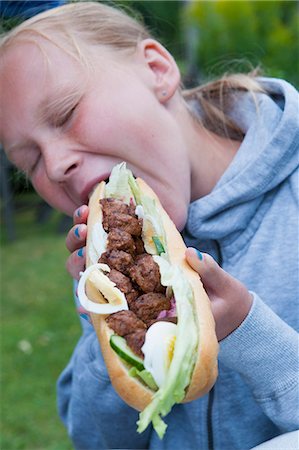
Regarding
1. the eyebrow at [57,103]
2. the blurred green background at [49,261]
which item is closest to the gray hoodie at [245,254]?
the eyebrow at [57,103]

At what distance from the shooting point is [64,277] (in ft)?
23.8

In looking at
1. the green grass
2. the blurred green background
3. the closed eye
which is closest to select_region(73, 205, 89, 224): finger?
the closed eye

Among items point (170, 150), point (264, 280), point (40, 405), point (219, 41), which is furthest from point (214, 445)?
point (219, 41)

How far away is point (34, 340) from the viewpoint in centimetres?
559

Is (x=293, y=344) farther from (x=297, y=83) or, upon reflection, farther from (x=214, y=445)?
(x=297, y=83)

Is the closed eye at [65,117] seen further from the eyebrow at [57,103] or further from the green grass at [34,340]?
the green grass at [34,340]

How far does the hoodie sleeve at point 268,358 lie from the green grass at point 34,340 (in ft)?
7.12

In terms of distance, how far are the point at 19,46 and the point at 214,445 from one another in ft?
5.54

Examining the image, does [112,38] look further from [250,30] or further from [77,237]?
[250,30]

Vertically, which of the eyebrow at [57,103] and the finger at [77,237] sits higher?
the eyebrow at [57,103]

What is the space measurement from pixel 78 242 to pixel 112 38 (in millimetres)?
970

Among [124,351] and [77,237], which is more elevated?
[124,351]

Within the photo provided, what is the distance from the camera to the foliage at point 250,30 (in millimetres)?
7746

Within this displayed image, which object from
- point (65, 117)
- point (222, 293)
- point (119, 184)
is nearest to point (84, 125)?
point (65, 117)
